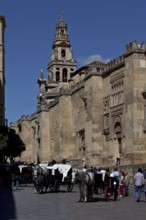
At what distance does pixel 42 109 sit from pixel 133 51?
26.5 metres

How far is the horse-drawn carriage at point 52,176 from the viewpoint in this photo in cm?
2383

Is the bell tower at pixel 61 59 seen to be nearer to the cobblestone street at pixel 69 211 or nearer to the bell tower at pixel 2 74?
the bell tower at pixel 2 74

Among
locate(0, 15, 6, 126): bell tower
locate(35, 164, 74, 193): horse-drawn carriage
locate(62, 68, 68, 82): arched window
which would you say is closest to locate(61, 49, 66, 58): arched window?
locate(62, 68, 68, 82): arched window

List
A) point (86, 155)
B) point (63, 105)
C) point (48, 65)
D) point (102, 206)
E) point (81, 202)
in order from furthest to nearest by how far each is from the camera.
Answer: point (48, 65)
point (63, 105)
point (86, 155)
point (81, 202)
point (102, 206)

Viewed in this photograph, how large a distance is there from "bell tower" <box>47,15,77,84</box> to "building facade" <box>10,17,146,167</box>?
90.6 ft

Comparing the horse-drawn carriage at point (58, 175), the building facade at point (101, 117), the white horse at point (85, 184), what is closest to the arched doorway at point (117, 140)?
the building facade at point (101, 117)

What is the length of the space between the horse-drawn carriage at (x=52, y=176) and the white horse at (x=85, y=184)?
4.14m

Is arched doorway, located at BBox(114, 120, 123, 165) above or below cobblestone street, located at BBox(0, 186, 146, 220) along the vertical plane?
above

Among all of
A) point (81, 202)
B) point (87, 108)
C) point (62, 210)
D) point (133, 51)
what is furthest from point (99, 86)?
point (62, 210)

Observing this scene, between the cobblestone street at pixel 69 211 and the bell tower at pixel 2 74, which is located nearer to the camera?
the cobblestone street at pixel 69 211

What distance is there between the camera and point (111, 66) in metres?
40.3

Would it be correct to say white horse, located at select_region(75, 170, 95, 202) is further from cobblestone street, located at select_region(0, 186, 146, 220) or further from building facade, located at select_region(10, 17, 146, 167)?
building facade, located at select_region(10, 17, 146, 167)

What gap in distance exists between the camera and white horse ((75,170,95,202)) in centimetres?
1961

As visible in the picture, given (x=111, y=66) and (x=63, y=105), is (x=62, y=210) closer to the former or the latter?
(x=111, y=66)
